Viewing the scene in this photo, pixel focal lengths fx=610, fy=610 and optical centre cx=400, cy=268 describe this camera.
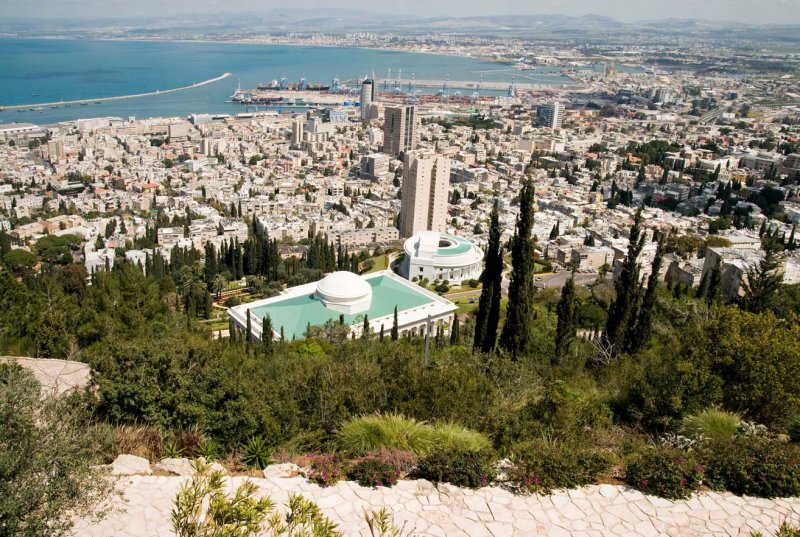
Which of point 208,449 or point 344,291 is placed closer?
point 208,449

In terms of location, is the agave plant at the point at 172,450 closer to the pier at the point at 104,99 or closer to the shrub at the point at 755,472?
the shrub at the point at 755,472

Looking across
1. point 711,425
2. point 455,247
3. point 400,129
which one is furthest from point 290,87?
point 711,425

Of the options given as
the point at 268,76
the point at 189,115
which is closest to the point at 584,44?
the point at 268,76

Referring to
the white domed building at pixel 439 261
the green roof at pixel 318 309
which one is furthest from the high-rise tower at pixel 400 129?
the green roof at pixel 318 309

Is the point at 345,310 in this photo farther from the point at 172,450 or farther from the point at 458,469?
the point at 458,469

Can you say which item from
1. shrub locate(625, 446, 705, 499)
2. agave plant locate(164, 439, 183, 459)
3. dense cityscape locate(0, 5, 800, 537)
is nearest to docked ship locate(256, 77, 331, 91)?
dense cityscape locate(0, 5, 800, 537)

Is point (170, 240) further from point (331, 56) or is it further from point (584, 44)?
point (584, 44)
